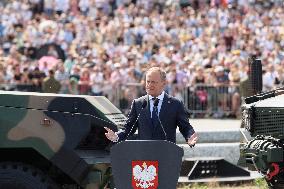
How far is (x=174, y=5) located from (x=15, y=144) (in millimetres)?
21752

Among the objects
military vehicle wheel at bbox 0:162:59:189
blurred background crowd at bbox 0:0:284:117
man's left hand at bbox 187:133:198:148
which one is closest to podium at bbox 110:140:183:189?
man's left hand at bbox 187:133:198:148

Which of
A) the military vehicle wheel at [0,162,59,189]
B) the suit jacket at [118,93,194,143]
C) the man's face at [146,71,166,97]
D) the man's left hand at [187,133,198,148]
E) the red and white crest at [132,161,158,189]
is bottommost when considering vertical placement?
the military vehicle wheel at [0,162,59,189]

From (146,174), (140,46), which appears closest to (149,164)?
(146,174)

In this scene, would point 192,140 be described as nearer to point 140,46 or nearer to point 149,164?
point 149,164

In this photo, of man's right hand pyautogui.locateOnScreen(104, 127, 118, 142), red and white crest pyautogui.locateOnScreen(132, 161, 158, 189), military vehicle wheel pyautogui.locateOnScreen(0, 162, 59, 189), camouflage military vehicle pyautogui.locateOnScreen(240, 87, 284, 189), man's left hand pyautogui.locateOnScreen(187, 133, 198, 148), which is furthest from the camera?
camouflage military vehicle pyautogui.locateOnScreen(240, 87, 284, 189)

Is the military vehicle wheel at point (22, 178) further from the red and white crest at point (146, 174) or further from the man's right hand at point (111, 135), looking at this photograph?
the red and white crest at point (146, 174)

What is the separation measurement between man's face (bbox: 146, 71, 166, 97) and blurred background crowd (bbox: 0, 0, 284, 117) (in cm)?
1176

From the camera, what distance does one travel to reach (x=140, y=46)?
2742 centimetres

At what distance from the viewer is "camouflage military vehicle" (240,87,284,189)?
11195mm

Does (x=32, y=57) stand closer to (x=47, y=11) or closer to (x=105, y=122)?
(x=47, y=11)

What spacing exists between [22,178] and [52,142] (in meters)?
Answer: 0.46

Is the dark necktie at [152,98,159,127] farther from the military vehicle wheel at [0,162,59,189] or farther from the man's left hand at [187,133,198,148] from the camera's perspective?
the military vehicle wheel at [0,162,59,189]

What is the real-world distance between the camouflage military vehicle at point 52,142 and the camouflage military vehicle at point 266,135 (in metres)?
2.42

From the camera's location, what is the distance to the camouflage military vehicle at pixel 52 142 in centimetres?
927
